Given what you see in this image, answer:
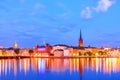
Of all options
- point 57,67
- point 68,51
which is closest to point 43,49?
point 68,51

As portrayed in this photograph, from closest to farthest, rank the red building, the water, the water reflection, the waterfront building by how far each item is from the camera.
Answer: the water → the water reflection → the waterfront building → the red building

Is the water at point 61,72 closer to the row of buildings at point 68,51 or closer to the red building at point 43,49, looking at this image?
the row of buildings at point 68,51

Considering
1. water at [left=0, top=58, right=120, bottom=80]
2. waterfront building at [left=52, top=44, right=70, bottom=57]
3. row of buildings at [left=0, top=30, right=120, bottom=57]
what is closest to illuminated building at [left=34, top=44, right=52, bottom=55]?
row of buildings at [left=0, top=30, right=120, bottom=57]

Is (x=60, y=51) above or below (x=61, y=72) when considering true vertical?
above

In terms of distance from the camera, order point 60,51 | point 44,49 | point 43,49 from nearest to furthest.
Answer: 1. point 60,51
2. point 44,49
3. point 43,49

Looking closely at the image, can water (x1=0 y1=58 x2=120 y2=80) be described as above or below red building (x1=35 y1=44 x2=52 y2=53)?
below

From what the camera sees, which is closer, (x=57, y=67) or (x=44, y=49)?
(x=57, y=67)

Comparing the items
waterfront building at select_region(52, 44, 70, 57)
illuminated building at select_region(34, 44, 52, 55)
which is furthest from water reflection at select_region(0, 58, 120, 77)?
illuminated building at select_region(34, 44, 52, 55)

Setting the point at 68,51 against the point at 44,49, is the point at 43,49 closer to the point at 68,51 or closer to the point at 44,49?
the point at 44,49

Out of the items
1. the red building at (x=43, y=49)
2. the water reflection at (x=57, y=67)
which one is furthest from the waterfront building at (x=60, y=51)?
the water reflection at (x=57, y=67)

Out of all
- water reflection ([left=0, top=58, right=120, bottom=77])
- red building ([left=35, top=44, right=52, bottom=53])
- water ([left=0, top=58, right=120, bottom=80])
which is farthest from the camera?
red building ([left=35, top=44, right=52, bottom=53])

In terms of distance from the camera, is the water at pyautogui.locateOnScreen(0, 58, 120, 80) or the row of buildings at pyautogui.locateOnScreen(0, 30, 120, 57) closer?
the water at pyautogui.locateOnScreen(0, 58, 120, 80)

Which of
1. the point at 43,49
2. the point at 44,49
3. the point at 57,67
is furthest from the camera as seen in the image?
the point at 43,49

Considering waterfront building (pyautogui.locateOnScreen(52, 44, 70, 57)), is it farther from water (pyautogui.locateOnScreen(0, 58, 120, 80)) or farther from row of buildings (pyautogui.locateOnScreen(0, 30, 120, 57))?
water (pyautogui.locateOnScreen(0, 58, 120, 80))
